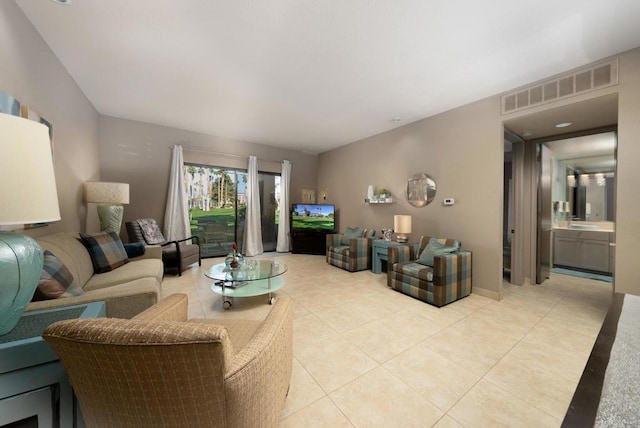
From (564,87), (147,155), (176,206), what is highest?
(564,87)

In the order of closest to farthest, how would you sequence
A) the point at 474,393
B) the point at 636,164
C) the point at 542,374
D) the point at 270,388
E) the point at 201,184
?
the point at 270,388, the point at 474,393, the point at 542,374, the point at 636,164, the point at 201,184

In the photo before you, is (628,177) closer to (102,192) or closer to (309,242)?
(309,242)

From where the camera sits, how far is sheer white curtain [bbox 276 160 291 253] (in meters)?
6.00

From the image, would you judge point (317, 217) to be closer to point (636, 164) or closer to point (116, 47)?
point (116, 47)

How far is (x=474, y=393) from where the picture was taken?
1.52 meters

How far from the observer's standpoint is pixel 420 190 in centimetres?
395

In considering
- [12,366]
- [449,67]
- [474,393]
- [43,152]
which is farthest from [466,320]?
[43,152]

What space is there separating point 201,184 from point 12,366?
4.89 meters

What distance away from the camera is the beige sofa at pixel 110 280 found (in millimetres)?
1330

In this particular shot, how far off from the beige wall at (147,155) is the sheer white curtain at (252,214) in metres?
0.27

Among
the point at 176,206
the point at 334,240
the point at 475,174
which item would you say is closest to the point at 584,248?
the point at 475,174

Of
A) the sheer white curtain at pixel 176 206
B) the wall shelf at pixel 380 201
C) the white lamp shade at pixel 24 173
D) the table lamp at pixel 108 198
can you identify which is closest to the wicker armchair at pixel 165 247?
the table lamp at pixel 108 198

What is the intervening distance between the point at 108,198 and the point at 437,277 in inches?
174

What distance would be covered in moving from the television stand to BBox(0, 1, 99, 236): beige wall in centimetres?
380
